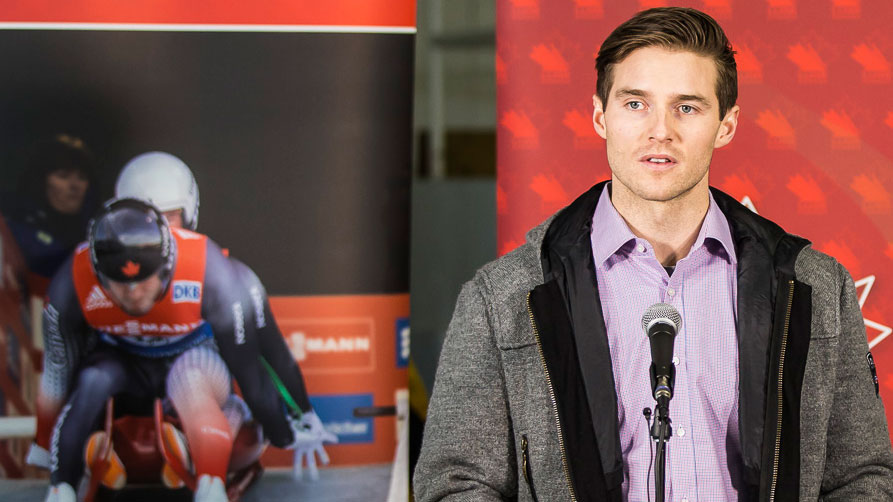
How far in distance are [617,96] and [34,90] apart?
1897 mm

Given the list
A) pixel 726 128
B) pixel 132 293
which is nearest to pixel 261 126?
pixel 132 293

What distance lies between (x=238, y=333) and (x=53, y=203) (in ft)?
2.39

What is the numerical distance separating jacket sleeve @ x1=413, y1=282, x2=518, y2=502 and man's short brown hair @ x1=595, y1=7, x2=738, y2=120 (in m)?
0.69

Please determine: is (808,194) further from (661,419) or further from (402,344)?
(661,419)

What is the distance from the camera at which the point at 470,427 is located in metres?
1.78

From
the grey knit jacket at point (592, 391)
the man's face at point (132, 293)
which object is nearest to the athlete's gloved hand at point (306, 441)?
the man's face at point (132, 293)

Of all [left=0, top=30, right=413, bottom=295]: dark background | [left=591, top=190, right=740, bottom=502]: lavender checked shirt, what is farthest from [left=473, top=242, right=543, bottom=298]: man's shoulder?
[left=0, top=30, right=413, bottom=295]: dark background

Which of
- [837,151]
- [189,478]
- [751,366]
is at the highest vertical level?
[837,151]

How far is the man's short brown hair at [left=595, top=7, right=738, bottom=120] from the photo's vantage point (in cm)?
195

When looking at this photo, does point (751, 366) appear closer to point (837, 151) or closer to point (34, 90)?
point (837, 151)

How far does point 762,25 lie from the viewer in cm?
269

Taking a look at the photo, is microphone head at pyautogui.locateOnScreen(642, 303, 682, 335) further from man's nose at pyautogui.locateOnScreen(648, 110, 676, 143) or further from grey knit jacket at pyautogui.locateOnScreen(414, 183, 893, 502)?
man's nose at pyautogui.locateOnScreen(648, 110, 676, 143)

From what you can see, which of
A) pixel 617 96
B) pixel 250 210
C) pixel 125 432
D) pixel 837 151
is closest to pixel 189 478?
pixel 125 432

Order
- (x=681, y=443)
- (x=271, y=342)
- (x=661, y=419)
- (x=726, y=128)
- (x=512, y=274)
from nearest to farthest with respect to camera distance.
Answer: (x=661, y=419)
(x=681, y=443)
(x=512, y=274)
(x=726, y=128)
(x=271, y=342)
